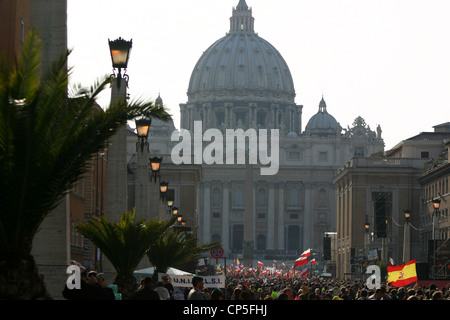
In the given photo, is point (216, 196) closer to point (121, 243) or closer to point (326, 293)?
point (326, 293)

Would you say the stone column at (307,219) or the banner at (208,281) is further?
the stone column at (307,219)

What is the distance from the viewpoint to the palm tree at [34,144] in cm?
1323

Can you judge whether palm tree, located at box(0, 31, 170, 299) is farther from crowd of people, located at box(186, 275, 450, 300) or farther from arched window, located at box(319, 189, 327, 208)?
arched window, located at box(319, 189, 327, 208)

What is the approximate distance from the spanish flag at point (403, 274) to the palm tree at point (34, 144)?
1659 cm

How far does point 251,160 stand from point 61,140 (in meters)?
167

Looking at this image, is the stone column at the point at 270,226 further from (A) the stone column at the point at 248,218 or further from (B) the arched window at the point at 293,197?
(A) the stone column at the point at 248,218

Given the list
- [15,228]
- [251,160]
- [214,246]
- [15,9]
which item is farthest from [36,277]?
[251,160]

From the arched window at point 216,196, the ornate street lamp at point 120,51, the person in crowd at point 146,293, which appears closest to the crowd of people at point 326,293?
the person in crowd at point 146,293

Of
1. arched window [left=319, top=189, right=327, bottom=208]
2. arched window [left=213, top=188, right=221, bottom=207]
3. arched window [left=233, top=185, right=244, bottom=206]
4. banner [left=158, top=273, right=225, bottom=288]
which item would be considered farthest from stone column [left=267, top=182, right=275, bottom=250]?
banner [left=158, top=273, right=225, bottom=288]

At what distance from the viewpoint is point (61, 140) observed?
14.0 metres

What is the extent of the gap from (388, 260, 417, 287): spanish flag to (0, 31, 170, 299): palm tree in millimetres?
16590

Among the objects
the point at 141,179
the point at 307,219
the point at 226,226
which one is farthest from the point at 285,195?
the point at 141,179

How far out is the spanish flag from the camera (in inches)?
1174
